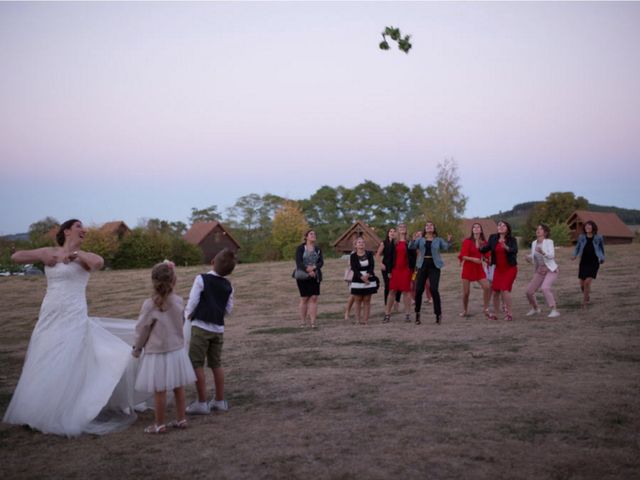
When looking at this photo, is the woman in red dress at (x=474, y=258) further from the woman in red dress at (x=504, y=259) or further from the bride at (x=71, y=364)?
the bride at (x=71, y=364)

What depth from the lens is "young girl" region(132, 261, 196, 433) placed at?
605cm

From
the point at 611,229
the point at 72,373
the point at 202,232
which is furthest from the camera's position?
the point at 202,232

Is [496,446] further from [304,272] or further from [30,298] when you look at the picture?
[30,298]

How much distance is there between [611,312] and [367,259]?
5508 mm

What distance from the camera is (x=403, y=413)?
20.6ft

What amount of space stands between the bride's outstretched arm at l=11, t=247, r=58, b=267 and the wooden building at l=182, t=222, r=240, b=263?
77.4 m

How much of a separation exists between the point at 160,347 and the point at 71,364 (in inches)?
44.0

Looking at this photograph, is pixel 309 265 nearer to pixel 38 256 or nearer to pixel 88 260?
pixel 88 260

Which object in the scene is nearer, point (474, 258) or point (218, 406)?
point (218, 406)

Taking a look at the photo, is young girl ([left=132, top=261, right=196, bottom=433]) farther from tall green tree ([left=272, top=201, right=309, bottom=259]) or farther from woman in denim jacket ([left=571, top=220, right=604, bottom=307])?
tall green tree ([left=272, top=201, right=309, bottom=259])

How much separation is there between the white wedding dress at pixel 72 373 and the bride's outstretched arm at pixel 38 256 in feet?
0.34

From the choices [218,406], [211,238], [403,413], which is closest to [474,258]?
[403,413]

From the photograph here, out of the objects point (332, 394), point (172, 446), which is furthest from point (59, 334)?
point (332, 394)

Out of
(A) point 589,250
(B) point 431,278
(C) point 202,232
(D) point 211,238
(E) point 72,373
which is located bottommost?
(E) point 72,373
